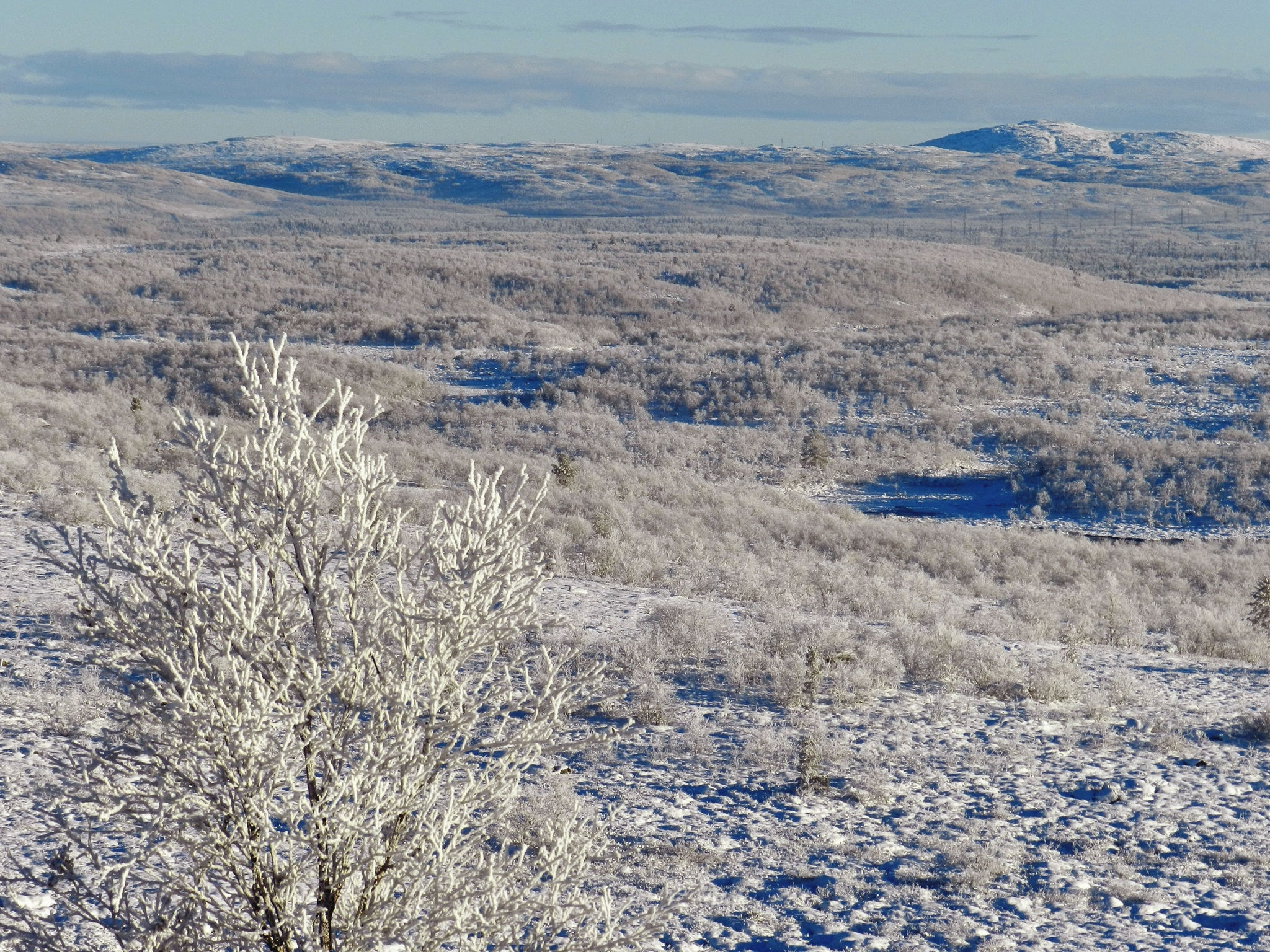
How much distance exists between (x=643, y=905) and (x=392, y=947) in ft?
4.55

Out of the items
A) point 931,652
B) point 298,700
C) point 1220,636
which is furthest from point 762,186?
point 298,700

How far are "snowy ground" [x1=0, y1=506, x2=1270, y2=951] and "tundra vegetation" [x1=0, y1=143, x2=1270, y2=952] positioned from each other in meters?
0.14

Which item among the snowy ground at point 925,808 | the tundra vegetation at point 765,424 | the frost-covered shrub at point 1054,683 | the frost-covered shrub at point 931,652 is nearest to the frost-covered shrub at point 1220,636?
the tundra vegetation at point 765,424

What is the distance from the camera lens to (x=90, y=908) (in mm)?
5566

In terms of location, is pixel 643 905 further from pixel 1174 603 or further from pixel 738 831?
pixel 1174 603

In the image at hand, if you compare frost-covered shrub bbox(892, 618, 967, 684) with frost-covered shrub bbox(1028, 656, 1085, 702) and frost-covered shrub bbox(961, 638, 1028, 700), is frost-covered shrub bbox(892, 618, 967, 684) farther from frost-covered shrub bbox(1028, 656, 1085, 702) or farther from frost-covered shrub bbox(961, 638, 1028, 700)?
frost-covered shrub bbox(1028, 656, 1085, 702)

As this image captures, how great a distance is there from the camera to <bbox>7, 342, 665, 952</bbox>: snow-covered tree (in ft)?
11.0

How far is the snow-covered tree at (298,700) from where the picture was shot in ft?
11.0

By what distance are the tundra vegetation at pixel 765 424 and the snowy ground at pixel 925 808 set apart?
0.14m

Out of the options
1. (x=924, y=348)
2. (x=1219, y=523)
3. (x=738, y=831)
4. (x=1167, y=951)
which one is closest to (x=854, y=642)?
(x=738, y=831)

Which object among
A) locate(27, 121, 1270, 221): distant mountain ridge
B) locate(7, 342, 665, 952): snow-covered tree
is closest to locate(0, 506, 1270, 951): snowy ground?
locate(7, 342, 665, 952): snow-covered tree

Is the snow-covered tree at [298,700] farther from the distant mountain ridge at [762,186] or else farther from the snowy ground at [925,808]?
the distant mountain ridge at [762,186]

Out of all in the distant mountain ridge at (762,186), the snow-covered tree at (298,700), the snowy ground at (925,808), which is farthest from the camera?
the distant mountain ridge at (762,186)

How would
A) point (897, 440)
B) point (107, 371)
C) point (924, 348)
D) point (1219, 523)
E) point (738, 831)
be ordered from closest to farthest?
point (738, 831), point (1219, 523), point (897, 440), point (107, 371), point (924, 348)
